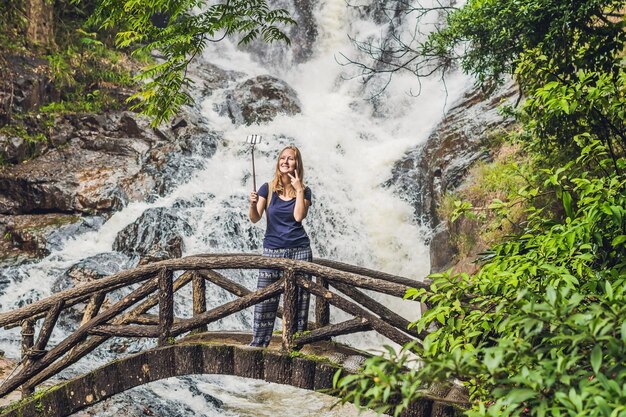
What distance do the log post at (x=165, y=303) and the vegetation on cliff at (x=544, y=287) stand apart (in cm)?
223

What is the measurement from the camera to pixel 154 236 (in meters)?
12.4

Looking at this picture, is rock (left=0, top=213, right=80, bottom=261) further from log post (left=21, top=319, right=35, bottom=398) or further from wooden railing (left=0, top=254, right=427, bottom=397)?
wooden railing (left=0, top=254, right=427, bottom=397)

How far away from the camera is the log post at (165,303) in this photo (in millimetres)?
5840

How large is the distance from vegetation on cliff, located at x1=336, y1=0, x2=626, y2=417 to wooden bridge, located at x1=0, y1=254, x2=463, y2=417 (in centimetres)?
87

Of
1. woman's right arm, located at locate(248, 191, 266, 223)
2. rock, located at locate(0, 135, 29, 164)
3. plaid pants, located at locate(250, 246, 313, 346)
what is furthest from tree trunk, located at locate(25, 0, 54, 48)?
plaid pants, located at locate(250, 246, 313, 346)

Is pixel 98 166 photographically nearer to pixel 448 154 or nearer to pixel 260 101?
pixel 260 101

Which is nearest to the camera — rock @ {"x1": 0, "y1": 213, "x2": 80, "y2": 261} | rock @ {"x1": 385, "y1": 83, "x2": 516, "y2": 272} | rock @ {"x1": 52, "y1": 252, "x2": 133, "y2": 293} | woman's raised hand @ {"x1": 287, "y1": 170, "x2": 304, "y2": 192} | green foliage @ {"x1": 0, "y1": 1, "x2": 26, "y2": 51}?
woman's raised hand @ {"x1": 287, "y1": 170, "x2": 304, "y2": 192}

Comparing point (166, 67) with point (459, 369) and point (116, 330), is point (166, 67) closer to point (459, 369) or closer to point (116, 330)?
point (116, 330)

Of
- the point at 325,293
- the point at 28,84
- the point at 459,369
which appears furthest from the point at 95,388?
the point at 28,84

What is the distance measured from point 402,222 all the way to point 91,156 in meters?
7.54

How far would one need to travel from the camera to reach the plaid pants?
5.77m

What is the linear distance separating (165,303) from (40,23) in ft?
46.2

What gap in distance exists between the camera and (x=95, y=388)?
609 cm

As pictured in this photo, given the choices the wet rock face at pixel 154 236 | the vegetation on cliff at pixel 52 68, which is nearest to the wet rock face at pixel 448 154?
the vegetation on cliff at pixel 52 68
